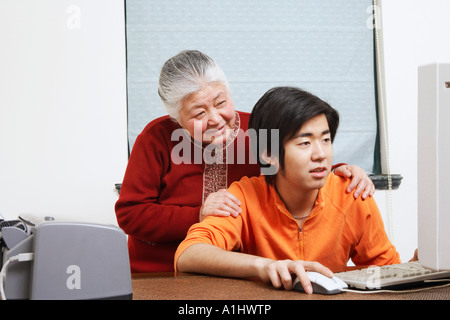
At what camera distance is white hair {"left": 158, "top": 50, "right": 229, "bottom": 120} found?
146 centimetres

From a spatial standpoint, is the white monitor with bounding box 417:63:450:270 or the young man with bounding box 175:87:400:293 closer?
the white monitor with bounding box 417:63:450:270

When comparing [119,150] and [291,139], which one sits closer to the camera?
[291,139]

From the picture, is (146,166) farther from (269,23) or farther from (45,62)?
(269,23)

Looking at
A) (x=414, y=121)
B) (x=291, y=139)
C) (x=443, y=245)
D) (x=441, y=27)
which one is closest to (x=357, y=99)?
(x=414, y=121)

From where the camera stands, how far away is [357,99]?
8.34ft

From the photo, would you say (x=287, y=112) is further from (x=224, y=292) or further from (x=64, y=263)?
(x=64, y=263)

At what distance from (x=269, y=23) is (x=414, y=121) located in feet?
2.95

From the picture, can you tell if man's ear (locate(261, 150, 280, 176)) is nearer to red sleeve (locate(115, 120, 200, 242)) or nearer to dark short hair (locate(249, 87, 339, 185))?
dark short hair (locate(249, 87, 339, 185))

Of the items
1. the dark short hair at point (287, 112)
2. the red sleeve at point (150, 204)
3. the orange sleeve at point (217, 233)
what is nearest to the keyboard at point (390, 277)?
the orange sleeve at point (217, 233)

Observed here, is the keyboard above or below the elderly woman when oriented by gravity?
below

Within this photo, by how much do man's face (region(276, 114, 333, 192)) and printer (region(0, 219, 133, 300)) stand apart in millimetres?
601

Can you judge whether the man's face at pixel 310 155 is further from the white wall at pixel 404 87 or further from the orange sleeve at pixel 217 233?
the white wall at pixel 404 87

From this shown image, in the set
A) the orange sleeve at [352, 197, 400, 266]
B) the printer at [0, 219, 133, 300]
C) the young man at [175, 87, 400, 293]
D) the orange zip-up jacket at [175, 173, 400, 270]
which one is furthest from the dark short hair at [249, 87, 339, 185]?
the printer at [0, 219, 133, 300]
